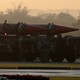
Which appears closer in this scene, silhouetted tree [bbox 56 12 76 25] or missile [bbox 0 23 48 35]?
missile [bbox 0 23 48 35]

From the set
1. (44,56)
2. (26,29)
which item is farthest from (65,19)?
(44,56)

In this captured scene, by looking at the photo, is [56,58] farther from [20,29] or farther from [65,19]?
[65,19]

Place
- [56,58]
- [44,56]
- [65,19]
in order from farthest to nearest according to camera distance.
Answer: [65,19]
[56,58]
[44,56]

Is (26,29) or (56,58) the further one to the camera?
(26,29)

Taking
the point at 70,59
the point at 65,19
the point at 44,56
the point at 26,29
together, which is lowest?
the point at 65,19

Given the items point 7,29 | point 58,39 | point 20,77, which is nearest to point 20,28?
point 7,29

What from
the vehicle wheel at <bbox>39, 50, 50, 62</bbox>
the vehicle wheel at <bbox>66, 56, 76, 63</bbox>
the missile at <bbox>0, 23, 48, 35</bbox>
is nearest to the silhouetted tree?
the missile at <bbox>0, 23, 48, 35</bbox>

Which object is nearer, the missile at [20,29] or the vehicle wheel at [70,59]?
the vehicle wheel at [70,59]

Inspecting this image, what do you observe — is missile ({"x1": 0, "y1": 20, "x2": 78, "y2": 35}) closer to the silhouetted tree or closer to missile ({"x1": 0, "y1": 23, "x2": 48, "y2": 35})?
missile ({"x1": 0, "y1": 23, "x2": 48, "y2": 35})

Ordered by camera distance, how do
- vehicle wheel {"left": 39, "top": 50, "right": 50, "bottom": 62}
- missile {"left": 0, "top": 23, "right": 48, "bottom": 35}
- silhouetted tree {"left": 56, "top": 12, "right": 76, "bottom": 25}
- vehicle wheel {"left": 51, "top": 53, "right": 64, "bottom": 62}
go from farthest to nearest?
1. silhouetted tree {"left": 56, "top": 12, "right": 76, "bottom": 25}
2. missile {"left": 0, "top": 23, "right": 48, "bottom": 35}
3. vehicle wheel {"left": 51, "top": 53, "right": 64, "bottom": 62}
4. vehicle wheel {"left": 39, "top": 50, "right": 50, "bottom": 62}

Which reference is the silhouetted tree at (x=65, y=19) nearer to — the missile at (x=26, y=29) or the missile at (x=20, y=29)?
the missile at (x=26, y=29)

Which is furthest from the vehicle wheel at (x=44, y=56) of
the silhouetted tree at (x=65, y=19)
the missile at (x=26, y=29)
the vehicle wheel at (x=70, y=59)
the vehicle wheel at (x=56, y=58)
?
the silhouetted tree at (x=65, y=19)

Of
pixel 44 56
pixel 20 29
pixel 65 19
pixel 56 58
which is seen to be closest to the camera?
pixel 44 56

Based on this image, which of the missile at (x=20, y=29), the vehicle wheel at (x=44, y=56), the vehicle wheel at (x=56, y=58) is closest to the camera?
the vehicle wheel at (x=44, y=56)
